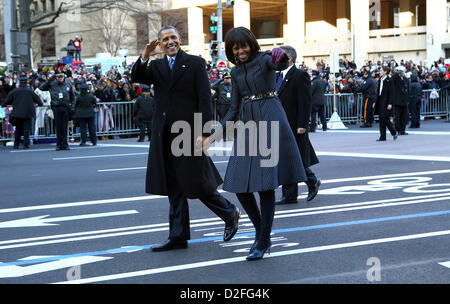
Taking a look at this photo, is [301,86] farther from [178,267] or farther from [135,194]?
[178,267]

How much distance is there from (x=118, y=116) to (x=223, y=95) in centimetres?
413

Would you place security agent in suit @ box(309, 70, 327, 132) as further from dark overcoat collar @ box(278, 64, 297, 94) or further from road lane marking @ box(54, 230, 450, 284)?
road lane marking @ box(54, 230, 450, 284)

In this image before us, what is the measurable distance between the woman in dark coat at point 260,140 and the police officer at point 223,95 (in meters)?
13.2

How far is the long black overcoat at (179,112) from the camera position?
20.1ft

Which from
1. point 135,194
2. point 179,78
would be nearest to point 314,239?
point 179,78

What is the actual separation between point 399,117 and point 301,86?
36.9 feet

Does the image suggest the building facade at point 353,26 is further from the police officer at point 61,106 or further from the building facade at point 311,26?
the police officer at point 61,106

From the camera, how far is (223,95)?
63.7 feet

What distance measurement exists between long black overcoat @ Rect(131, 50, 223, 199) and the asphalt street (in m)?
0.62

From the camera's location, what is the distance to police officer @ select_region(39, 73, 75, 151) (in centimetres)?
1842

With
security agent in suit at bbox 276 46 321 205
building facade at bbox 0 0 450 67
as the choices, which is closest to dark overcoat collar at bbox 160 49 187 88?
security agent in suit at bbox 276 46 321 205

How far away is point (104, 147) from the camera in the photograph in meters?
18.9

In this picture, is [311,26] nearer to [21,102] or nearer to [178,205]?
[21,102]

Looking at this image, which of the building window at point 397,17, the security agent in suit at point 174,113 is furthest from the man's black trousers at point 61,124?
the building window at point 397,17
